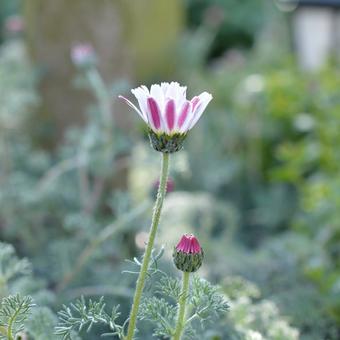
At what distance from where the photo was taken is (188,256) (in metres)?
1.16

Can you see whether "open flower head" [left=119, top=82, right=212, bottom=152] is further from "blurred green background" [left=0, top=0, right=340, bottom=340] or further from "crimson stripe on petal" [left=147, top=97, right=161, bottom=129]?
"blurred green background" [left=0, top=0, right=340, bottom=340]

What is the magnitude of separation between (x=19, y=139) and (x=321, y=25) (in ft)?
6.15

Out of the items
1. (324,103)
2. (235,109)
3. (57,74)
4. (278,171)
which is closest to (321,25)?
(235,109)

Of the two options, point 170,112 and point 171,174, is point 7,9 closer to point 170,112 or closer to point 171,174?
point 171,174

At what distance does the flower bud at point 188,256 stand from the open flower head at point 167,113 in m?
0.16

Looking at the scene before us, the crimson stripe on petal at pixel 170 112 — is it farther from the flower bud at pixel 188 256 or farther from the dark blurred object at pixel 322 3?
the dark blurred object at pixel 322 3

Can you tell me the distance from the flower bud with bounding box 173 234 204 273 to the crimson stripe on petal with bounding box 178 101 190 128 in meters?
0.19

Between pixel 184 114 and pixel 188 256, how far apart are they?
223 mm

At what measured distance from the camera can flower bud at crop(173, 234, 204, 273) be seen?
1158mm

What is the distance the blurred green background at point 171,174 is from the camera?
2.05m

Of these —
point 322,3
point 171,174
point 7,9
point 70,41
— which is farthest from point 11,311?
point 7,9

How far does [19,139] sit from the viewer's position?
9.93 ft

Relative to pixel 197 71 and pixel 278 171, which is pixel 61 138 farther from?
pixel 197 71

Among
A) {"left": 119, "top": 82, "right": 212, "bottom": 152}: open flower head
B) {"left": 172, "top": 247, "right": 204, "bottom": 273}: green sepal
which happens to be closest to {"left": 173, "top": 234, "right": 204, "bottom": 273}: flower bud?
{"left": 172, "top": 247, "right": 204, "bottom": 273}: green sepal
